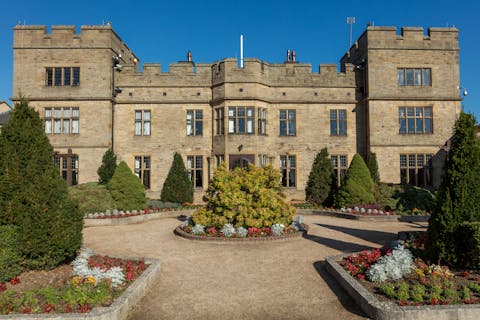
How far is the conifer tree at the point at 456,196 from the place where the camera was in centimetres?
665

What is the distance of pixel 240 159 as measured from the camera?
1984cm

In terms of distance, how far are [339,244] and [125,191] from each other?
10.4 m

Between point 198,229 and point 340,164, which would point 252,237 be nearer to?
point 198,229

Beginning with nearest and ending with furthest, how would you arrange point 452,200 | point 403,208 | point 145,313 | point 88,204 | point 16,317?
point 16,317 → point 145,313 → point 452,200 → point 88,204 → point 403,208

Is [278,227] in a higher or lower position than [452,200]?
lower

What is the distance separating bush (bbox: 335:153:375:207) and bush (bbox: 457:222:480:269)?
976 cm

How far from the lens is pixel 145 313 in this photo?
521 centimetres

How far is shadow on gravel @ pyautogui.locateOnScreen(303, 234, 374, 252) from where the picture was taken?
29.9 ft

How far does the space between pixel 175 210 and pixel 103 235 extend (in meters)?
5.61

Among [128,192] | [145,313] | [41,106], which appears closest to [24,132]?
[145,313]

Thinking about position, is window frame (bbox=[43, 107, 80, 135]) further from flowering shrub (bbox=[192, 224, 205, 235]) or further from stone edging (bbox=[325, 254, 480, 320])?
stone edging (bbox=[325, 254, 480, 320])

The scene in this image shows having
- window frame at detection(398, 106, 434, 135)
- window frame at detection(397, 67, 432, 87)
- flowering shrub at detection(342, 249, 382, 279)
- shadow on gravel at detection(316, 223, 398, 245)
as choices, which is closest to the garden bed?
shadow on gravel at detection(316, 223, 398, 245)

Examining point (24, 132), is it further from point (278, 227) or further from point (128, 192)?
point (128, 192)

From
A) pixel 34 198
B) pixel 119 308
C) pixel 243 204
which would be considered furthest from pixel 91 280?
pixel 243 204
